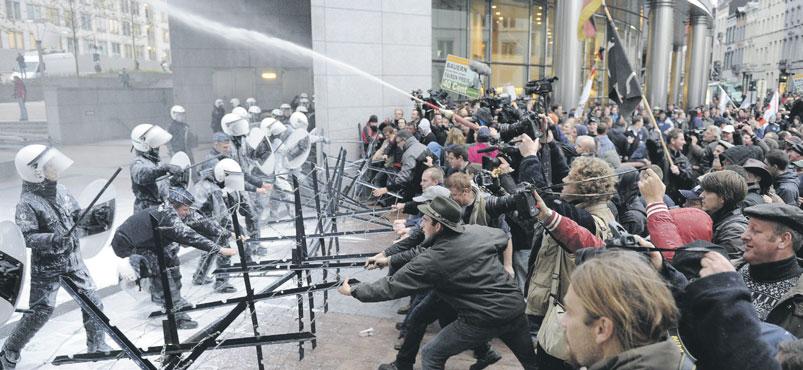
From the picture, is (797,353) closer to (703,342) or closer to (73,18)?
(703,342)

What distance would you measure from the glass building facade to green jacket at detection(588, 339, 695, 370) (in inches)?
701

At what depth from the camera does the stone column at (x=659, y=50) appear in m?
27.2

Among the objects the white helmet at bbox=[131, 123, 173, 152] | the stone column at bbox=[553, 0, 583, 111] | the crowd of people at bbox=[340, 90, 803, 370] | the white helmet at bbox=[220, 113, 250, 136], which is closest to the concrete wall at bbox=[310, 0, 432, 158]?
the white helmet at bbox=[220, 113, 250, 136]

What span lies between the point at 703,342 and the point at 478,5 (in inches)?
777

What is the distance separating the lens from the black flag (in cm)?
603

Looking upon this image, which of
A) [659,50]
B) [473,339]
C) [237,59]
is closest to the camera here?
[473,339]

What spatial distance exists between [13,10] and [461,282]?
28.5 ft

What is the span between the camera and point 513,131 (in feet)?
17.0

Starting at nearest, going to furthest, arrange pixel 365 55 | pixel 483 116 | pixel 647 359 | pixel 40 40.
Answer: pixel 647 359 → pixel 40 40 → pixel 483 116 → pixel 365 55

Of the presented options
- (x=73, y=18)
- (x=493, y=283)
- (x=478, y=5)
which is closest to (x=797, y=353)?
(x=493, y=283)

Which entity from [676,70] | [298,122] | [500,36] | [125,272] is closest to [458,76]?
[298,122]

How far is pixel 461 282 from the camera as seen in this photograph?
405cm

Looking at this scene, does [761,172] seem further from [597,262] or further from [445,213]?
[597,262]

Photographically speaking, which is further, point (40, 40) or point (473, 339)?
point (40, 40)
